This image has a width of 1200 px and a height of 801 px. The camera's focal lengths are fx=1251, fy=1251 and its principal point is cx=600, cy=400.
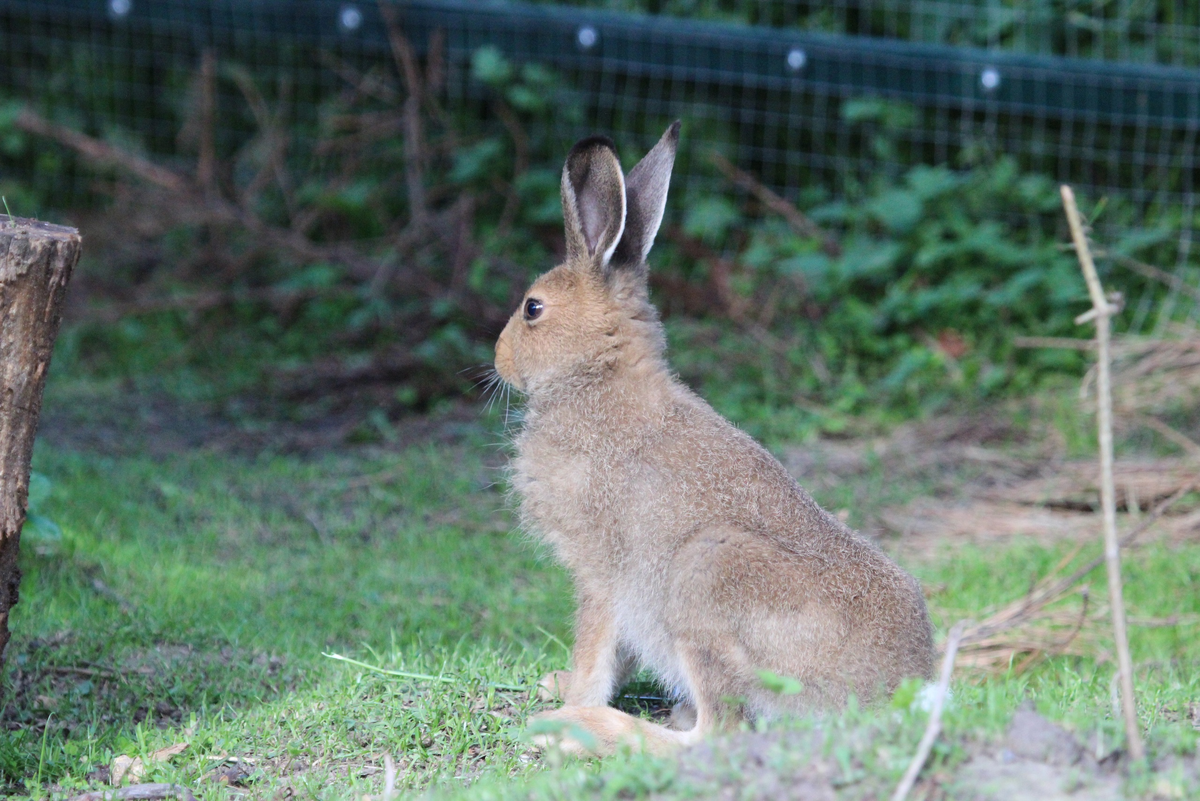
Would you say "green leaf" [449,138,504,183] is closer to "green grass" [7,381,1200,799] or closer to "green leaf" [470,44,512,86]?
"green leaf" [470,44,512,86]

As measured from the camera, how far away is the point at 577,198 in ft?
13.1

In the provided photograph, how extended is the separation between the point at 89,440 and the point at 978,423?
529cm

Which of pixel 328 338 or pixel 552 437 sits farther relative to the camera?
pixel 328 338

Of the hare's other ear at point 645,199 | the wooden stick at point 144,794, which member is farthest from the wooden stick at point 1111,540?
the wooden stick at point 144,794

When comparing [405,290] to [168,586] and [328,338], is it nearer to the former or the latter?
[328,338]

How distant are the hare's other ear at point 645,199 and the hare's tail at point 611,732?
1.42 meters

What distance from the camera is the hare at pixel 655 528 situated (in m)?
3.35

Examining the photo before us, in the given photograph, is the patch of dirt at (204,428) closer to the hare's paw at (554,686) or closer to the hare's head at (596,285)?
the hare's head at (596,285)

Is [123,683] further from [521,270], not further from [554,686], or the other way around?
[521,270]

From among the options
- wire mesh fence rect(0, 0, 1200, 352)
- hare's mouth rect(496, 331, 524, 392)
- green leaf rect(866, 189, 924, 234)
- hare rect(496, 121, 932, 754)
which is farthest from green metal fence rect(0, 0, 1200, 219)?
hare's mouth rect(496, 331, 524, 392)

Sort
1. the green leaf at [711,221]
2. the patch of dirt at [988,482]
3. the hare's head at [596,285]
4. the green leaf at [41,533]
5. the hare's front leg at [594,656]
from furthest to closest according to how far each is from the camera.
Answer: the green leaf at [711,221] < the patch of dirt at [988,482] < the green leaf at [41,533] < the hare's head at [596,285] < the hare's front leg at [594,656]

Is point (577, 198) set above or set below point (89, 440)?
above

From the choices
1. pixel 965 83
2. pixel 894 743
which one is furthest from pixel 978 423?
pixel 894 743

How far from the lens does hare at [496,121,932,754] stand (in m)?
3.35
